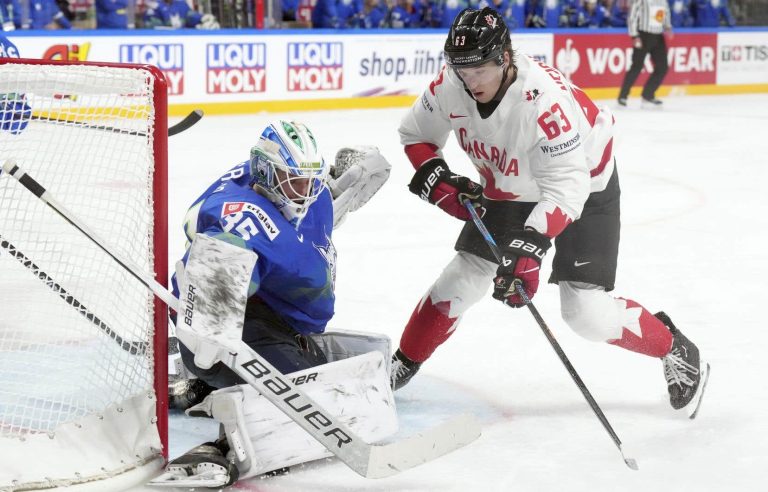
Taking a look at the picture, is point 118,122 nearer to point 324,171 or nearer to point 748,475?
point 324,171

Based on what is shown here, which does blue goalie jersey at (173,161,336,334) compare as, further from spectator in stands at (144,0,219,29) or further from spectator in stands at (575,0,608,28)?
spectator in stands at (575,0,608,28)

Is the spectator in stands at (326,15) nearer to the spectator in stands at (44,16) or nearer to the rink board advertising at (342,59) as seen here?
the rink board advertising at (342,59)

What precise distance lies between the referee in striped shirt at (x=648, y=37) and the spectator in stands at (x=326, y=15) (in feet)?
8.70

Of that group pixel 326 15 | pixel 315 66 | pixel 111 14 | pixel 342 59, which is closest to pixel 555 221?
pixel 111 14

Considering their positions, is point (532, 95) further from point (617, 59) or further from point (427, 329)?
point (617, 59)

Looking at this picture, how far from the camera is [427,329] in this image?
2889mm

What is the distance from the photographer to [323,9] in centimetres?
939

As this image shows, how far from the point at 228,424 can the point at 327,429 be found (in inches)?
8.0

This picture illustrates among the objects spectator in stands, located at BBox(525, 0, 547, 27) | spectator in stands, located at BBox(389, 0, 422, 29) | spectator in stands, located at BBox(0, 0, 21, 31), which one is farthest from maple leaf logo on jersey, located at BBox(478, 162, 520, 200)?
spectator in stands, located at BBox(525, 0, 547, 27)

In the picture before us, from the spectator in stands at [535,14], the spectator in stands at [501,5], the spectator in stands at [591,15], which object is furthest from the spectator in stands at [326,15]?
the spectator in stands at [591,15]

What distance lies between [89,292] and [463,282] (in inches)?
36.4

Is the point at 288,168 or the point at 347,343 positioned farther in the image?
the point at 347,343

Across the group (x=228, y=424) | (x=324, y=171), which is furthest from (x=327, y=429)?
(x=324, y=171)

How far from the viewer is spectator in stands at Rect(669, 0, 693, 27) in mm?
11742
